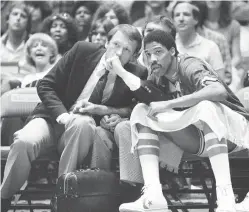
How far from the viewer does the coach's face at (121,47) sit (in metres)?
3.34

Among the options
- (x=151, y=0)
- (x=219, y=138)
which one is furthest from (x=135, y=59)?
(x=151, y=0)

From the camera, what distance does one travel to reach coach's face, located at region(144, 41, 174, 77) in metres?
3.12

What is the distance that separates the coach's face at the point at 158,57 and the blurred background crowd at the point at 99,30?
4.02ft

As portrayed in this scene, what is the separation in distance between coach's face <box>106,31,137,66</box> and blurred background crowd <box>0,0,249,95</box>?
3.27 feet

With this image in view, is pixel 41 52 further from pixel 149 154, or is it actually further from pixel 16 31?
pixel 149 154

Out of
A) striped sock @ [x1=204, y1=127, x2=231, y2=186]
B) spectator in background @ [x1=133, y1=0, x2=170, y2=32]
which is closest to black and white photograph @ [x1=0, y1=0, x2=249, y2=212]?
striped sock @ [x1=204, y1=127, x2=231, y2=186]

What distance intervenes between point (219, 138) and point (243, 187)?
2.20ft

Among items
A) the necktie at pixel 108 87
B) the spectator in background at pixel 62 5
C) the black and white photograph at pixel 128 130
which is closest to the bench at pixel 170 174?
the black and white photograph at pixel 128 130

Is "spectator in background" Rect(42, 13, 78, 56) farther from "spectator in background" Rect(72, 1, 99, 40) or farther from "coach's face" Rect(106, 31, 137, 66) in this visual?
"coach's face" Rect(106, 31, 137, 66)

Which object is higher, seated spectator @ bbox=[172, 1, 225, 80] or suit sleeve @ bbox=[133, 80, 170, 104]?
seated spectator @ bbox=[172, 1, 225, 80]

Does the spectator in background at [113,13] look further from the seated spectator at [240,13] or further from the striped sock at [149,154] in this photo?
the striped sock at [149,154]

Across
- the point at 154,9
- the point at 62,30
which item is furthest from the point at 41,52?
the point at 154,9

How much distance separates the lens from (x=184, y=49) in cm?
488

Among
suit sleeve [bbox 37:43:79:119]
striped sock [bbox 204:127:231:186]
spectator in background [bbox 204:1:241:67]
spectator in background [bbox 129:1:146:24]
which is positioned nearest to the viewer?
striped sock [bbox 204:127:231:186]
